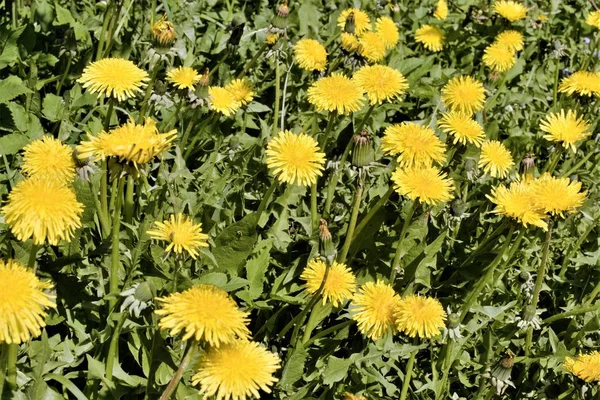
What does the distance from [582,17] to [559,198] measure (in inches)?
118

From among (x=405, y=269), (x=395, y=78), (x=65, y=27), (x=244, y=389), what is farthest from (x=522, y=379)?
(x=65, y=27)

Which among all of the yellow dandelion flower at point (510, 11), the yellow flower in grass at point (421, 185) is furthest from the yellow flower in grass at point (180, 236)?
the yellow dandelion flower at point (510, 11)

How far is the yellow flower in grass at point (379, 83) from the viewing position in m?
2.70

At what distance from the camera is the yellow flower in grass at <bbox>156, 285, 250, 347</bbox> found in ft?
5.01

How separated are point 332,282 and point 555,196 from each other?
29.7 inches

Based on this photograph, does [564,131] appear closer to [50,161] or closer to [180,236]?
[180,236]

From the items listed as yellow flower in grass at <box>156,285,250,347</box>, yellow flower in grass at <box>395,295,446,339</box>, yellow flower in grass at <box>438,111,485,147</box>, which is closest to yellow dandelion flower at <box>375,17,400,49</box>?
yellow flower in grass at <box>438,111,485,147</box>

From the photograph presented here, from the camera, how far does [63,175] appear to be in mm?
2029

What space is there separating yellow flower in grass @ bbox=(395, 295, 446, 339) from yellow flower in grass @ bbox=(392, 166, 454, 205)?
31cm

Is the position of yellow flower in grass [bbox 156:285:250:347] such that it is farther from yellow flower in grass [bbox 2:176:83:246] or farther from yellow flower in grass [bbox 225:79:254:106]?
yellow flower in grass [bbox 225:79:254:106]

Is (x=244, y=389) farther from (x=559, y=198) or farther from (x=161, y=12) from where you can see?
(x=161, y=12)

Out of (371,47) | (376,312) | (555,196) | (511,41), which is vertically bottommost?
(376,312)

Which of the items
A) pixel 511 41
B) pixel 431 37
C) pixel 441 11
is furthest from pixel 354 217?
pixel 441 11

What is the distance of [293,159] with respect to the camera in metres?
2.21
